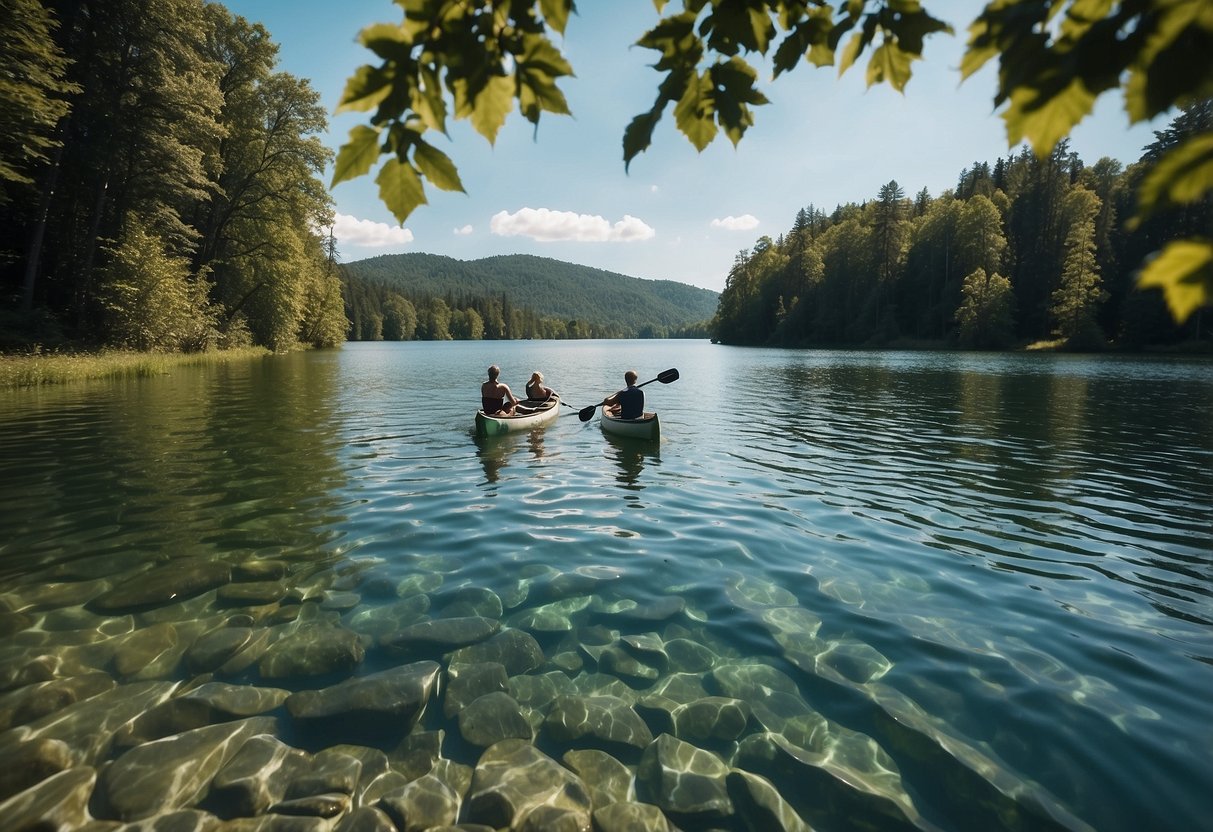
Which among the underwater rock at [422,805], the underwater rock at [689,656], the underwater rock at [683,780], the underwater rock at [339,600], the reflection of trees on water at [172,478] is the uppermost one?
the reflection of trees on water at [172,478]

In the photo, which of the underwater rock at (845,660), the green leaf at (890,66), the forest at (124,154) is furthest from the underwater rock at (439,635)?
the forest at (124,154)

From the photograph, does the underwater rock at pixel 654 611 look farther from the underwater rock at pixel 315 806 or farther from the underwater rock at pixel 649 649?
the underwater rock at pixel 315 806

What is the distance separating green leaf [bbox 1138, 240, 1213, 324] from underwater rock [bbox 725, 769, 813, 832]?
3.35 meters

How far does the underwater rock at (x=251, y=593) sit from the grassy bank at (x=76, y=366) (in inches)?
861

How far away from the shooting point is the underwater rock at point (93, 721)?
3764 mm

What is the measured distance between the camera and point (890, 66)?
2.32 metres

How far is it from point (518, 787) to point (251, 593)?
12.9ft

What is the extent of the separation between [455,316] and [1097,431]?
171209 millimetres

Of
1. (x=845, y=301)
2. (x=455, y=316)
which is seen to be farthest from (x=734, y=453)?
(x=455, y=316)

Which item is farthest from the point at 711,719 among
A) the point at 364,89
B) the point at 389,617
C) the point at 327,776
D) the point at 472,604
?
the point at 364,89

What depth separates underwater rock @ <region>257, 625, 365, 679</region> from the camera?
4656 mm

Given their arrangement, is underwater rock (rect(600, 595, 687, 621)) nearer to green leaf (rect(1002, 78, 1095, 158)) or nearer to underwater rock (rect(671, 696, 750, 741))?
underwater rock (rect(671, 696, 750, 741))

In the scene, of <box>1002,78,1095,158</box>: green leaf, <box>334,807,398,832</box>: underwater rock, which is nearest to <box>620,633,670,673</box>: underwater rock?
<box>334,807,398,832</box>: underwater rock

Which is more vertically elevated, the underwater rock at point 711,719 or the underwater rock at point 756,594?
the underwater rock at point 756,594
